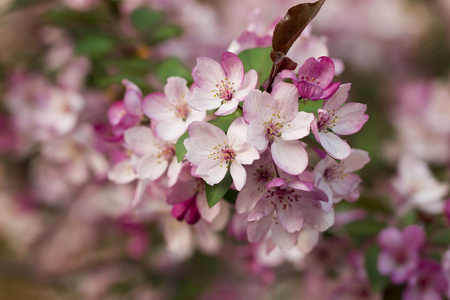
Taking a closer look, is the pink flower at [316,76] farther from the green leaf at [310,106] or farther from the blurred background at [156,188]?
the blurred background at [156,188]

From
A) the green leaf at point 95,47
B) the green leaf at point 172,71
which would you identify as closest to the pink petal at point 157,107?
the green leaf at point 172,71

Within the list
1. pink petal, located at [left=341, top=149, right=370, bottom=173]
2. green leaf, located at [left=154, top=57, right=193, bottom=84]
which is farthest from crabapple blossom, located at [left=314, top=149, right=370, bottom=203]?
green leaf, located at [left=154, top=57, right=193, bottom=84]

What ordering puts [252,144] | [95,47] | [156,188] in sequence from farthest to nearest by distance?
[95,47] < [156,188] < [252,144]

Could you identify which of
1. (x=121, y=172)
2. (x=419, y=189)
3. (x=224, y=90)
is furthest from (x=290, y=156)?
(x=419, y=189)

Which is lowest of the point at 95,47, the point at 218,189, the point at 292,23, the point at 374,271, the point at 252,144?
the point at 95,47

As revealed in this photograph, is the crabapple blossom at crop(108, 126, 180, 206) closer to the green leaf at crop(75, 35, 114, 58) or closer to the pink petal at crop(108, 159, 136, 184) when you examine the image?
the pink petal at crop(108, 159, 136, 184)

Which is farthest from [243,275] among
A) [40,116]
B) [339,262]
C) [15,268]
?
[40,116]

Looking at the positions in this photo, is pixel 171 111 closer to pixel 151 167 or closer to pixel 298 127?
pixel 151 167
